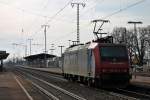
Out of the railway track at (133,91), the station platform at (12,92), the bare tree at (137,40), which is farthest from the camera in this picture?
the bare tree at (137,40)

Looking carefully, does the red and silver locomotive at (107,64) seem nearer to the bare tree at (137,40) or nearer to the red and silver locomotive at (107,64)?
the red and silver locomotive at (107,64)

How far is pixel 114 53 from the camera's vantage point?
29.5 metres

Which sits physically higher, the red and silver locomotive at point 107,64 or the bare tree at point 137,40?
the bare tree at point 137,40

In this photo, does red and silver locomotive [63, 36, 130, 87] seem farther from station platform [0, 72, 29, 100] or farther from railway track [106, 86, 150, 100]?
station platform [0, 72, 29, 100]

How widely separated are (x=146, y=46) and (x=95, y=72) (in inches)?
3256

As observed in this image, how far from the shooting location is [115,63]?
2903cm

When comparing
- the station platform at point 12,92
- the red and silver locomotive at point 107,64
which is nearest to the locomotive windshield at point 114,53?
the red and silver locomotive at point 107,64

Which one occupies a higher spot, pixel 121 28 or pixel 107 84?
pixel 121 28

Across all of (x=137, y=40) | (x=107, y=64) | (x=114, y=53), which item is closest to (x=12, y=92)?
(x=107, y=64)

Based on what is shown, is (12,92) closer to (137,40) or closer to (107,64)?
(107,64)

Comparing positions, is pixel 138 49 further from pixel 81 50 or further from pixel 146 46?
pixel 81 50

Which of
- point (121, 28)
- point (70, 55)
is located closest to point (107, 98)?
point (70, 55)

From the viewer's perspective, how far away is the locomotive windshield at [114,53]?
1153 inches

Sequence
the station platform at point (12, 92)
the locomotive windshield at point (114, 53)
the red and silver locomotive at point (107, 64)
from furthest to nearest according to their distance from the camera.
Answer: the locomotive windshield at point (114, 53) < the red and silver locomotive at point (107, 64) < the station platform at point (12, 92)
